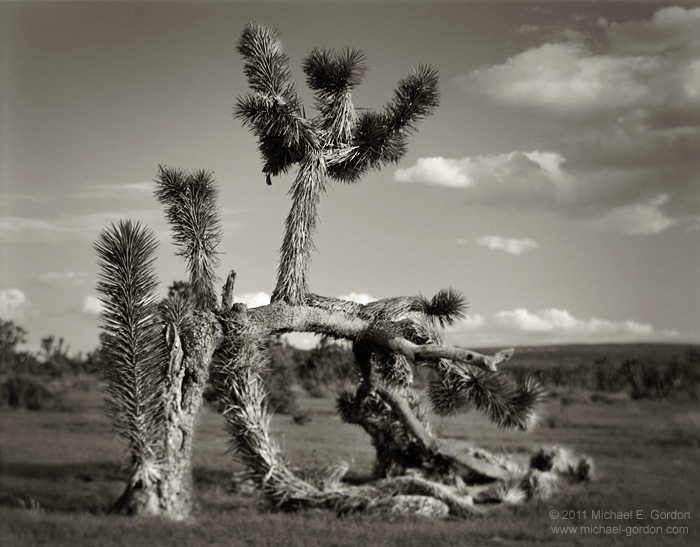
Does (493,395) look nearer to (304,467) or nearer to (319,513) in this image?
(319,513)

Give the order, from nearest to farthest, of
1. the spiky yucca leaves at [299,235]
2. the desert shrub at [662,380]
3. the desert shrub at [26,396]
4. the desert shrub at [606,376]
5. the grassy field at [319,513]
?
1. the grassy field at [319,513]
2. the spiky yucca leaves at [299,235]
3. the desert shrub at [26,396]
4. the desert shrub at [662,380]
5. the desert shrub at [606,376]

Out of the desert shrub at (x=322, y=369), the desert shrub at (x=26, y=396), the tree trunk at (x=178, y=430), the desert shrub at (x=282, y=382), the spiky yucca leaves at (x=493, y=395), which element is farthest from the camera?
the desert shrub at (x=322, y=369)

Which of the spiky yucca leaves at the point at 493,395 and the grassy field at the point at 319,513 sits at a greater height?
the spiky yucca leaves at the point at 493,395

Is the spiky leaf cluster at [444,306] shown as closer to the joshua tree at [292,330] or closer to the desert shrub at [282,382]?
the joshua tree at [292,330]

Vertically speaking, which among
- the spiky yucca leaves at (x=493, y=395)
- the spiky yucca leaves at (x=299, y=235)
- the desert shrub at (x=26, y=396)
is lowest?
the desert shrub at (x=26, y=396)

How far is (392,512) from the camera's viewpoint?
8.51 meters

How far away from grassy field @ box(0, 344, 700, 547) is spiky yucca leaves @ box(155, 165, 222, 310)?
2.05 m

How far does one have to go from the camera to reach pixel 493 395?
908 cm

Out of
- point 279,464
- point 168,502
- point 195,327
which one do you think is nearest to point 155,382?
point 195,327

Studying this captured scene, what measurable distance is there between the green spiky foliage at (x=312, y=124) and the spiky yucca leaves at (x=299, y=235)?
1cm

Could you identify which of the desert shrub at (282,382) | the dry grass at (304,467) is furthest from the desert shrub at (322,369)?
the dry grass at (304,467)

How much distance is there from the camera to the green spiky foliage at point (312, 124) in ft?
30.5

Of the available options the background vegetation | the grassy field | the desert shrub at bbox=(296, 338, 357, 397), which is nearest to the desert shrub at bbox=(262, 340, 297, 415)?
the background vegetation

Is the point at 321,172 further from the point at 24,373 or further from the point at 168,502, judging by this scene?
the point at 24,373
